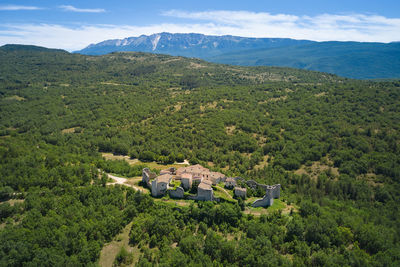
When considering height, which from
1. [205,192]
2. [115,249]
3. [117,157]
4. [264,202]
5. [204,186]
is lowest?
[117,157]

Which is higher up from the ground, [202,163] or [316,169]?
[202,163]

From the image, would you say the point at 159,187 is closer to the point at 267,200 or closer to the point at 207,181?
the point at 207,181

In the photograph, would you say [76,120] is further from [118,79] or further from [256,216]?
[256,216]

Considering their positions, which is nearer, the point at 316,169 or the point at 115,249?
the point at 115,249

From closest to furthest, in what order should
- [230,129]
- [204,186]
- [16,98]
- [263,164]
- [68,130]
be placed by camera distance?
[204,186]
[263,164]
[68,130]
[230,129]
[16,98]

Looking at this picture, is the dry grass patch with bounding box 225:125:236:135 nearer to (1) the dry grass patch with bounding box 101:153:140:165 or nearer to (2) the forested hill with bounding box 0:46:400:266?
(2) the forested hill with bounding box 0:46:400:266

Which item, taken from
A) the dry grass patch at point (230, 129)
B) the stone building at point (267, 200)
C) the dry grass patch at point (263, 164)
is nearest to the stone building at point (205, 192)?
the stone building at point (267, 200)

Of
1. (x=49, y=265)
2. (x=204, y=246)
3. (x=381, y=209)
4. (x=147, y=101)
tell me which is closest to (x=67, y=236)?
(x=49, y=265)

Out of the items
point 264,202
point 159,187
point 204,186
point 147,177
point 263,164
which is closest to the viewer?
point 204,186

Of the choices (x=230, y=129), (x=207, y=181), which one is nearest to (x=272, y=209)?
(x=207, y=181)
